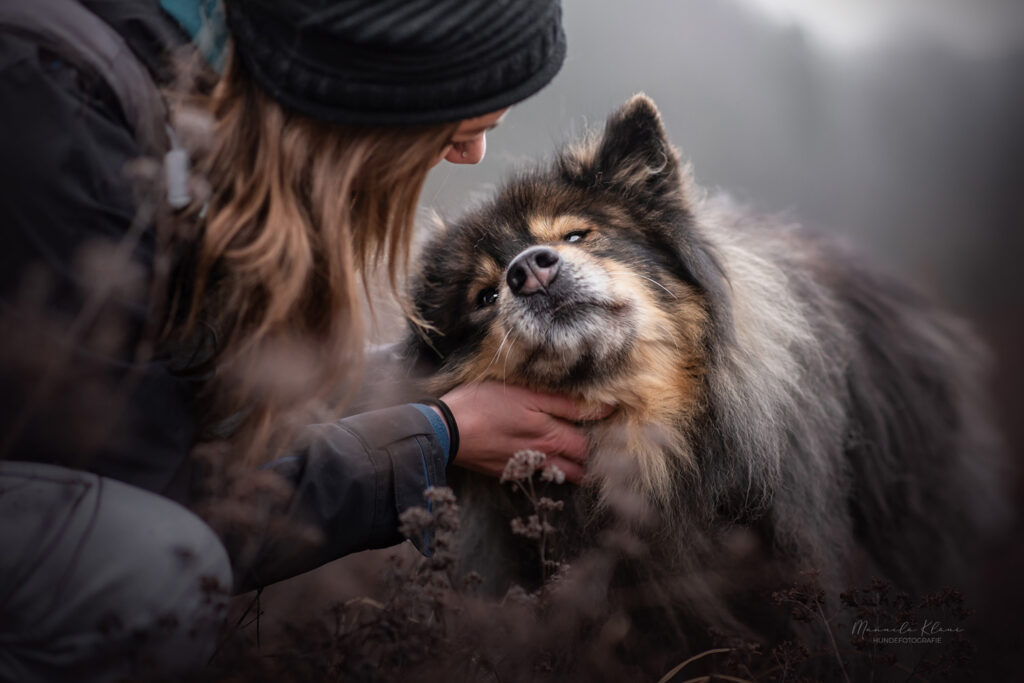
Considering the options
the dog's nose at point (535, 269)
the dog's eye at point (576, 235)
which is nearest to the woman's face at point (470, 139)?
the dog's nose at point (535, 269)

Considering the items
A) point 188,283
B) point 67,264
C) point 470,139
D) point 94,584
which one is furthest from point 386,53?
point 94,584

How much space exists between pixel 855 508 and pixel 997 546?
95 centimetres

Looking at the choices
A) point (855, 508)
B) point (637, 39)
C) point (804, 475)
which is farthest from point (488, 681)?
point (637, 39)

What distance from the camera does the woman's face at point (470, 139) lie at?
191cm

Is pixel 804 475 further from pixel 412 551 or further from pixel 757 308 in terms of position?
pixel 412 551

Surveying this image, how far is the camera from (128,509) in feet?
5.49

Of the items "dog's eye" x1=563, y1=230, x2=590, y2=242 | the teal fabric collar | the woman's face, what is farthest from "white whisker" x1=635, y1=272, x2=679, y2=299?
the teal fabric collar

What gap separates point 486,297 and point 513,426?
51cm

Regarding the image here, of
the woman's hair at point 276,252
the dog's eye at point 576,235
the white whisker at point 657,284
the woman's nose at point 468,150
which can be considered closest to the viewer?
the woman's hair at point 276,252

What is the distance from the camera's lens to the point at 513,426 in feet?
7.81

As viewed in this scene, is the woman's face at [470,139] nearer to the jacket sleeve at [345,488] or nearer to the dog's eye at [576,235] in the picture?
the dog's eye at [576,235]

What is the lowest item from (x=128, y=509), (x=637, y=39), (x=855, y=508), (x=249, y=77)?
(x=855, y=508)

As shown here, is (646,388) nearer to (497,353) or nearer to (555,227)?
(497,353)

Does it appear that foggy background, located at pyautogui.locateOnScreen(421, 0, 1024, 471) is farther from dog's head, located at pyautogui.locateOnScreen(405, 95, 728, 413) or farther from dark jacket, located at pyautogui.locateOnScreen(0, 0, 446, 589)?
dark jacket, located at pyautogui.locateOnScreen(0, 0, 446, 589)
